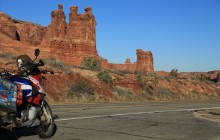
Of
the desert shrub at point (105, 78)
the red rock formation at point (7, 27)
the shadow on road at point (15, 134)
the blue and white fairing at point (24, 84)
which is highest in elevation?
the red rock formation at point (7, 27)

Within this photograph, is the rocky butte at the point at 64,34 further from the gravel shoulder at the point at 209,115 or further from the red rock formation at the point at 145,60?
the gravel shoulder at the point at 209,115

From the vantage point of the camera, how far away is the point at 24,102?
6.87 metres

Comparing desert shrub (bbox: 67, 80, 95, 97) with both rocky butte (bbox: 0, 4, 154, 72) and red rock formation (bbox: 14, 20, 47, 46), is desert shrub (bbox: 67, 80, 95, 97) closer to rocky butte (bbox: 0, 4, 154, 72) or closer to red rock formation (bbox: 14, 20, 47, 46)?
rocky butte (bbox: 0, 4, 154, 72)

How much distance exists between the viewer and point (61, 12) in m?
103

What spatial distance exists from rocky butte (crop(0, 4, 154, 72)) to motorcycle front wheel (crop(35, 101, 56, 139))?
7380 cm

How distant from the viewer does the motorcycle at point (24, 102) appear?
21.0 feet

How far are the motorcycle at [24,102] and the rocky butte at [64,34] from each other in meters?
73.9

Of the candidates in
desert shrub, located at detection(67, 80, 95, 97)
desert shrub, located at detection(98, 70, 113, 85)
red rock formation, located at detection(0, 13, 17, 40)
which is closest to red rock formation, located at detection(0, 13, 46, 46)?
red rock formation, located at detection(0, 13, 17, 40)

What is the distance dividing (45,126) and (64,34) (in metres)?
95.7

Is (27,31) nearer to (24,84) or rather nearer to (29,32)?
(29,32)

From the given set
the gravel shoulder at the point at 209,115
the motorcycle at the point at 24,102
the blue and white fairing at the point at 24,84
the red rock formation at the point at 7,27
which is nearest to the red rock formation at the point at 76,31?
the red rock formation at the point at 7,27

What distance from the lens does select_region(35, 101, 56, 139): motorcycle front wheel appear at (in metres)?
7.44

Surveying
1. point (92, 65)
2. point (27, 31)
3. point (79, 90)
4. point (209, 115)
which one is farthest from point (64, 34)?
point (209, 115)

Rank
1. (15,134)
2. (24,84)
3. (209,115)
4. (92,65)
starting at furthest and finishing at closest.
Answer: (92,65) < (209,115) < (15,134) < (24,84)
